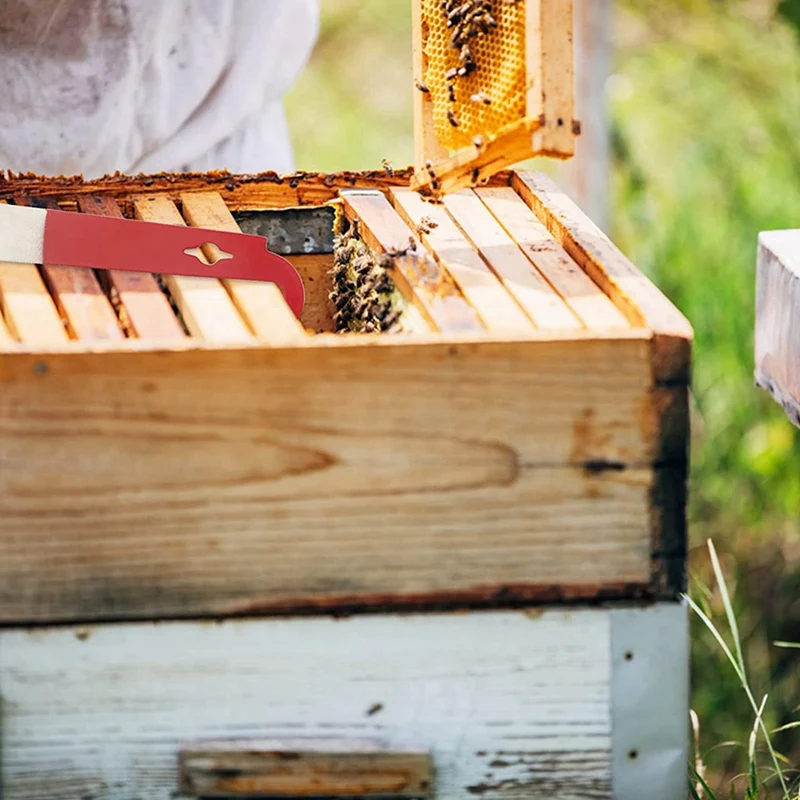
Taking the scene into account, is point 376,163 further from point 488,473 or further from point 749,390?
point 488,473

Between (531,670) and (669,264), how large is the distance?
310 cm

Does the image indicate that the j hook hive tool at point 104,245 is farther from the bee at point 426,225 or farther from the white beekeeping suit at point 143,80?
the white beekeeping suit at point 143,80

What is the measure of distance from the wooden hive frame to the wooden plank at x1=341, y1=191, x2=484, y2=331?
→ 0.02 metres

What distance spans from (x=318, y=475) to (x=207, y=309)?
0.23 metres

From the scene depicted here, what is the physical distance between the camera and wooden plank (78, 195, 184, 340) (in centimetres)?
106

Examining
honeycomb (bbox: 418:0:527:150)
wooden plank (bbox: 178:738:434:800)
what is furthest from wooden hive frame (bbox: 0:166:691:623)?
honeycomb (bbox: 418:0:527:150)

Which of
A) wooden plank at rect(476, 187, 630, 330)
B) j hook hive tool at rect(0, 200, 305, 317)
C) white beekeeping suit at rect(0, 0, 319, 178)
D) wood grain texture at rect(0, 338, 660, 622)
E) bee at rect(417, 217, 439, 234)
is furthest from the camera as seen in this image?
white beekeeping suit at rect(0, 0, 319, 178)

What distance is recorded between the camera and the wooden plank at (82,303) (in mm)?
1062

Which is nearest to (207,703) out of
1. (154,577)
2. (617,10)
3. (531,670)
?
(154,577)

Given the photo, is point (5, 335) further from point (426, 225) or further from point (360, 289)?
point (426, 225)

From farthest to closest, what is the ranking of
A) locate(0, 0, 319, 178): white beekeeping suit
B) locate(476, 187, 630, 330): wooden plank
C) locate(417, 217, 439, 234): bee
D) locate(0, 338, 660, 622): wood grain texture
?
locate(0, 0, 319, 178): white beekeeping suit < locate(417, 217, 439, 234): bee < locate(476, 187, 630, 330): wooden plank < locate(0, 338, 660, 622): wood grain texture

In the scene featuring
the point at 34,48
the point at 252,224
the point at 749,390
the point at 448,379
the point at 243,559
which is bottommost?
the point at 749,390

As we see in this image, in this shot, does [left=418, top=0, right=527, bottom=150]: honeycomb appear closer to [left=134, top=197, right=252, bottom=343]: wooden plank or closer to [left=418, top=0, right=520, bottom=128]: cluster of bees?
[left=418, top=0, right=520, bottom=128]: cluster of bees

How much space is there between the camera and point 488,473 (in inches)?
40.1
